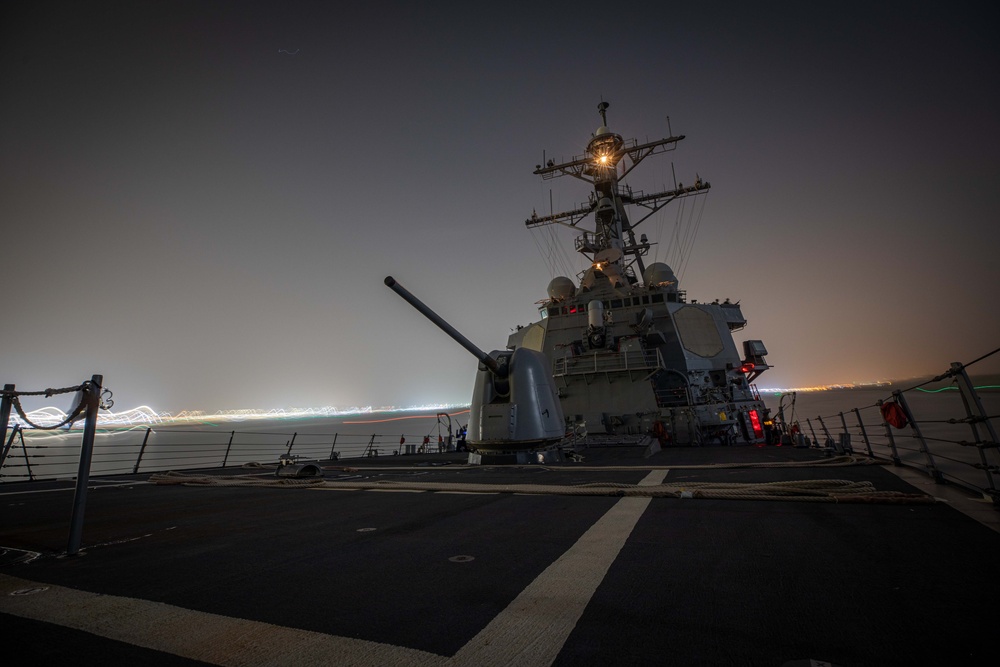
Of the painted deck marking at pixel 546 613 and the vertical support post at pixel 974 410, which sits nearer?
the painted deck marking at pixel 546 613

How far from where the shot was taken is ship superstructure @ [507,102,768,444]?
14.3 metres

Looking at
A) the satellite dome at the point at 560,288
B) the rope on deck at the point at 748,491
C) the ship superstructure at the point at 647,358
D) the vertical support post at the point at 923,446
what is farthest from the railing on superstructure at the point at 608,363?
the rope on deck at the point at 748,491

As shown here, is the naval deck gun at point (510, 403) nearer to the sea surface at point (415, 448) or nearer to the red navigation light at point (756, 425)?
the sea surface at point (415, 448)

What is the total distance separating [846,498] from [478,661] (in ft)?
11.9

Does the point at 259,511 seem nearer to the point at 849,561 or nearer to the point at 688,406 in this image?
the point at 849,561

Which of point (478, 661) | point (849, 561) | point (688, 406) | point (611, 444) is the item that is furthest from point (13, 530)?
point (688, 406)

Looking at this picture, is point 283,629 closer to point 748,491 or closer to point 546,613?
point 546,613

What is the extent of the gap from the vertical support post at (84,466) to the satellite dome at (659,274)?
1958cm

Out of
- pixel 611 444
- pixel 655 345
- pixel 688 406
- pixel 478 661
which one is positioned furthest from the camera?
pixel 655 345

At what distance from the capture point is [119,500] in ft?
15.8

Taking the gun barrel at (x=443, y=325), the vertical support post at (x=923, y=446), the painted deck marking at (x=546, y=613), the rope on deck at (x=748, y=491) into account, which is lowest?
the painted deck marking at (x=546, y=613)

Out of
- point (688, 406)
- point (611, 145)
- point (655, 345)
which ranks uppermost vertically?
point (611, 145)

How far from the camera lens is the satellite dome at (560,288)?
20438 millimetres

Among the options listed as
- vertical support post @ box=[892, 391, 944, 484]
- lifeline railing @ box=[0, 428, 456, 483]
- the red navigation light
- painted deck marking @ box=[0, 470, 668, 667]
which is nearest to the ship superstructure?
the red navigation light
